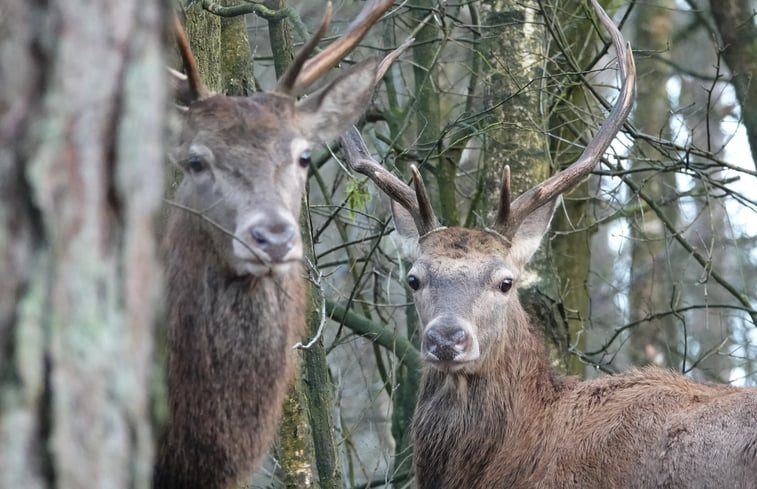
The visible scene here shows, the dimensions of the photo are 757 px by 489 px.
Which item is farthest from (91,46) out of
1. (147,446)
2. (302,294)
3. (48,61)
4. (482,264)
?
(482,264)

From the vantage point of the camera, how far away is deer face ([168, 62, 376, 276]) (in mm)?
4906

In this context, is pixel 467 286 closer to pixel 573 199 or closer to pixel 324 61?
pixel 324 61

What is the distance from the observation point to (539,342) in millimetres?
7609

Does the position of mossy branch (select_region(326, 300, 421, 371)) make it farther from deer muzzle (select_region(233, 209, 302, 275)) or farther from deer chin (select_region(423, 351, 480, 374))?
deer muzzle (select_region(233, 209, 302, 275))

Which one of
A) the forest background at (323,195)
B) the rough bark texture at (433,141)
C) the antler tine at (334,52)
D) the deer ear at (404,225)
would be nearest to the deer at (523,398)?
the deer ear at (404,225)

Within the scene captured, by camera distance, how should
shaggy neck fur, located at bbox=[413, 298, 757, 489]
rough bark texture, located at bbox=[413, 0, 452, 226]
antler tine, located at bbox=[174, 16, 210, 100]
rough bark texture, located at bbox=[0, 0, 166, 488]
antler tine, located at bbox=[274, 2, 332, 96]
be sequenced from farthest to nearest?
Answer: rough bark texture, located at bbox=[413, 0, 452, 226] → shaggy neck fur, located at bbox=[413, 298, 757, 489] → antler tine, located at bbox=[274, 2, 332, 96] → antler tine, located at bbox=[174, 16, 210, 100] → rough bark texture, located at bbox=[0, 0, 166, 488]

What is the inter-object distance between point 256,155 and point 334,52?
816mm

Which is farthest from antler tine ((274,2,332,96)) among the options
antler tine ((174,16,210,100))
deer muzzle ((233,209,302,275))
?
deer muzzle ((233,209,302,275))

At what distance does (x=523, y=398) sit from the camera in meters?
7.27

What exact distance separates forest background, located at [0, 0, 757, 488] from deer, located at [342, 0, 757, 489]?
0.65 m

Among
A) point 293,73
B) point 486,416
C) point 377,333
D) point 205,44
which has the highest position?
point 205,44

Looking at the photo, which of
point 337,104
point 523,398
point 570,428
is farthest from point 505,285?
point 337,104

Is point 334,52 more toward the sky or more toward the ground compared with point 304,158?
more toward the sky

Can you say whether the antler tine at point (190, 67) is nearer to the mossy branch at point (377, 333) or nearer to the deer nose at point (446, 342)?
the deer nose at point (446, 342)
